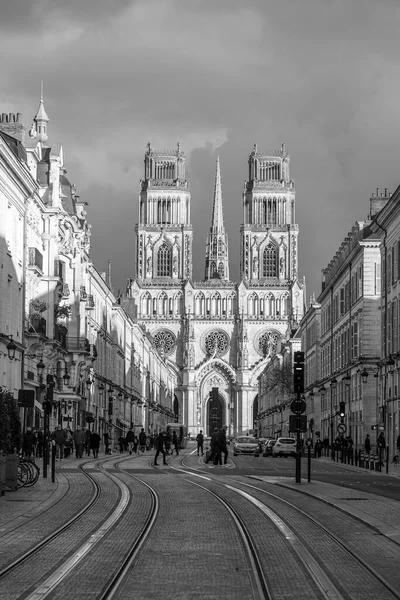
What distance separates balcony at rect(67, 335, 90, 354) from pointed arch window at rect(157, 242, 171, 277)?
109 meters

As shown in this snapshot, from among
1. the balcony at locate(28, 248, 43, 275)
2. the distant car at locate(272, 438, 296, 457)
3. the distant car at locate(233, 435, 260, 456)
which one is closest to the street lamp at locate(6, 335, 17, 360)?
the balcony at locate(28, 248, 43, 275)

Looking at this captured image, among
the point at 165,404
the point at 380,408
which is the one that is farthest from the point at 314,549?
the point at 165,404

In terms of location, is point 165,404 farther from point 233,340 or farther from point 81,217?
point 81,217

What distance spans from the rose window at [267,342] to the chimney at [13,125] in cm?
11581

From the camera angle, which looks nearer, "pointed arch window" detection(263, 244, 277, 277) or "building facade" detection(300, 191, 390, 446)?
"building facade" detection(300, 191, 390, 446)

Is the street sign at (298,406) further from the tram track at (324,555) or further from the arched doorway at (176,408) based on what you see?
the arched doorway at (176,408)

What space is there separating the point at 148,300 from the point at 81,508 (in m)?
153

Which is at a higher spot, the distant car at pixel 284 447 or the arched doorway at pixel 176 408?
the arched doorway at pixel 176 408

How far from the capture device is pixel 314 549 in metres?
15.8

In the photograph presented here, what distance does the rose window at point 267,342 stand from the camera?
175 m

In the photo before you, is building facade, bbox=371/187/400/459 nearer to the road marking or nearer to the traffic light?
the traffic light

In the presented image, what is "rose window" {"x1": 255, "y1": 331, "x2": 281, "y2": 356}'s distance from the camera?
175250 mm

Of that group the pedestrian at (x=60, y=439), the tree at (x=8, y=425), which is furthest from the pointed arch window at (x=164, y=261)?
the tree at (x=8, y=425)

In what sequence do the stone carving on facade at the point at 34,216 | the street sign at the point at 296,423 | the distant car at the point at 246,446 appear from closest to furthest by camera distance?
the street sign at the point at 296,423 → the stone carving on facade at the point at 34,216 → the distant car at the point at 246,446
